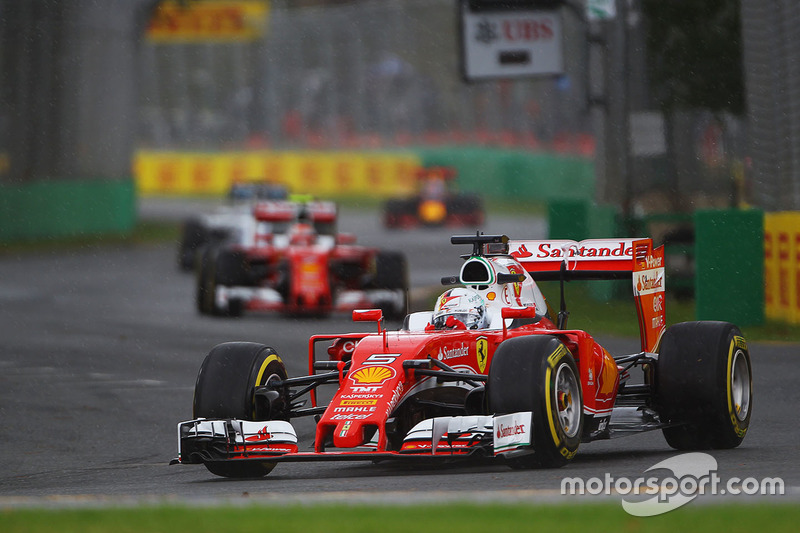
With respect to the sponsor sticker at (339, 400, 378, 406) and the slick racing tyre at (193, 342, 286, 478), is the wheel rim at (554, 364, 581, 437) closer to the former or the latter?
the sponsor sticker at (339, 400, 378, 406)

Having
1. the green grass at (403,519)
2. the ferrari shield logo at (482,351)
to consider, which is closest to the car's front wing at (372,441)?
the ferrari shield logo at (482,351)

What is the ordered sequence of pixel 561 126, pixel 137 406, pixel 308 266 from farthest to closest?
1. pixel 561 126
2. pixel 308 266
3. pixel 137 406

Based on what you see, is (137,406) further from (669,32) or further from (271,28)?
(271,28)

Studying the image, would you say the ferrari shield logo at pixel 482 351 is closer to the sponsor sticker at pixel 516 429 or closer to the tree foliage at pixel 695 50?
the sponsor sticker at pixel 516 429

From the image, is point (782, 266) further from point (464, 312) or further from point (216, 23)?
point (216, 23)

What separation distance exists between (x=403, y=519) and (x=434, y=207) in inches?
1370

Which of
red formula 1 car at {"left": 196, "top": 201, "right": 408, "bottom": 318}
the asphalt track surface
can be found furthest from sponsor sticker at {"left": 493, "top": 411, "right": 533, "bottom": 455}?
red formula 1 car at {"left": 196, "top": 201, "right": 408, "bottom": 318}

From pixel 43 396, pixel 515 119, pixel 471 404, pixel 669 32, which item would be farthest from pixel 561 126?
pixel 471 404

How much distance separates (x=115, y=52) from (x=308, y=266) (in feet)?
82.9

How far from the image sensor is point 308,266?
68.0 feet

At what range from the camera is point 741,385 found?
1046 centimetres

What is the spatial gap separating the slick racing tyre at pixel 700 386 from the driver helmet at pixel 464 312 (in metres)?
1.24

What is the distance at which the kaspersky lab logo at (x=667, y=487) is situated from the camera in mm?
7059

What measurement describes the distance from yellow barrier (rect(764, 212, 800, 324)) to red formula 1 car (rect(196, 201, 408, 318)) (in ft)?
15.5
